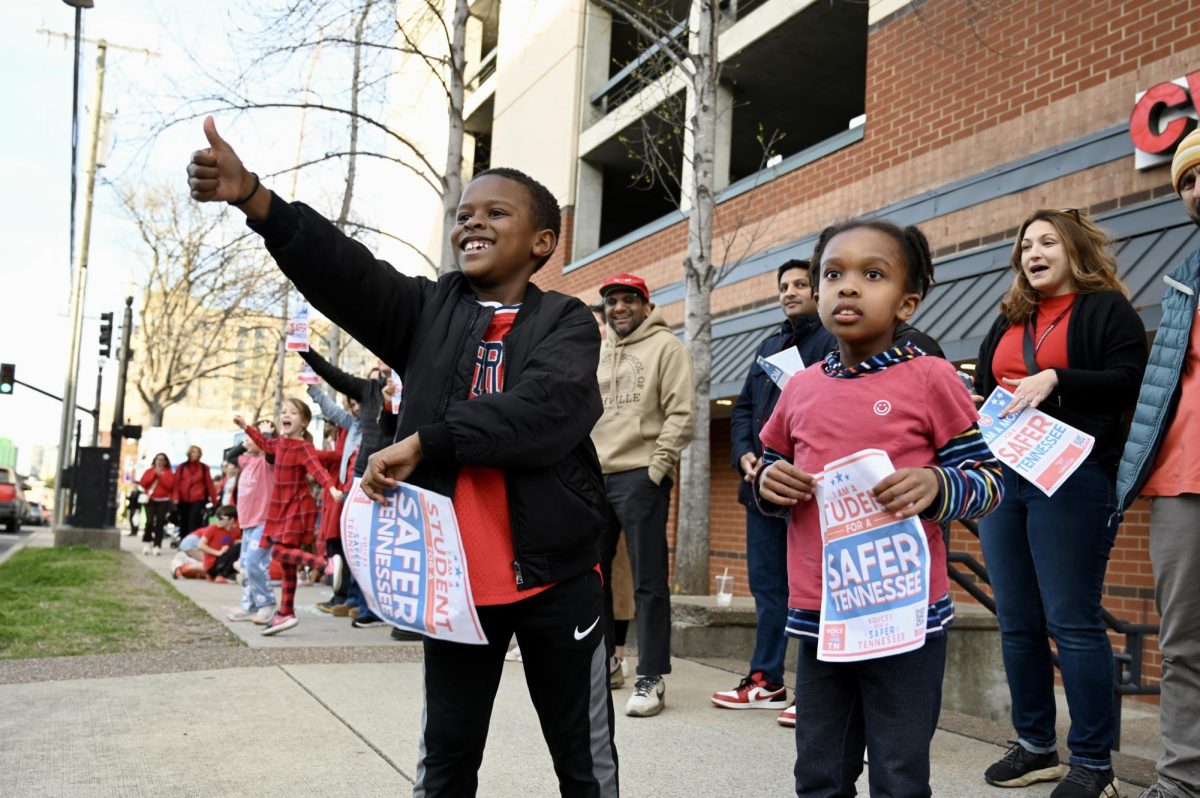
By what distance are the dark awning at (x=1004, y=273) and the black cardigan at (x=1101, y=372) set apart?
130 centimetres

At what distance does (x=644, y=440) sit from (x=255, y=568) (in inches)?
179

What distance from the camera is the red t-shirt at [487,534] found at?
235 cm

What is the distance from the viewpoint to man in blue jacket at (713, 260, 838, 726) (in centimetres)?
504

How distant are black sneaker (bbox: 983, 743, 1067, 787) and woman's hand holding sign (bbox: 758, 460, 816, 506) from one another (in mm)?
1957

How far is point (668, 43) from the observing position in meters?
8.67

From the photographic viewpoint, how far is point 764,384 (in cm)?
518

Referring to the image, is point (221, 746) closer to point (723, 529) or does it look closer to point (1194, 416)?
point (1194, 416)

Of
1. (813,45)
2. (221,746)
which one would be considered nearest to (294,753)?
(221,746)

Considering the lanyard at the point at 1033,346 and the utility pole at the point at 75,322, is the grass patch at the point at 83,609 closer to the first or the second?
the lanyard at the point at 1033,346

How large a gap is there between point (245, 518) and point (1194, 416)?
24.5 ft

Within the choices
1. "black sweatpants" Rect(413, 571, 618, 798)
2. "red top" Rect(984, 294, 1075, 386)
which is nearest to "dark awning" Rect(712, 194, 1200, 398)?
"red top" Rect(984, 294, 1075, 386)

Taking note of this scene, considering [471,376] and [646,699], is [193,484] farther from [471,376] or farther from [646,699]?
[471,376]

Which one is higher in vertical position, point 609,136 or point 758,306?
point 609,136

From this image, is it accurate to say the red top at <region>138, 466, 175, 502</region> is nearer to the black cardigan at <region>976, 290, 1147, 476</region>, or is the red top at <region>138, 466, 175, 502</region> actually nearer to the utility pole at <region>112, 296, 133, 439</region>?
the utility pole at <region>112, 296, 133, 439</region>
